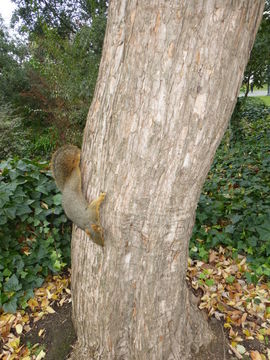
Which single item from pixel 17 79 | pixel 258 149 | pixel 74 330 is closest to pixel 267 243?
pixel 74 330

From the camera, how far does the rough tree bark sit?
94cm

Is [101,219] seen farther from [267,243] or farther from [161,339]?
[267,243]

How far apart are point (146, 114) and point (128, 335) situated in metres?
1.31

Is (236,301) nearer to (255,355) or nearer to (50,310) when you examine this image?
(255,355)

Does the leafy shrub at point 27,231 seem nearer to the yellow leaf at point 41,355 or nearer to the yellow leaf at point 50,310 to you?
the yellow leaf at point 50,310

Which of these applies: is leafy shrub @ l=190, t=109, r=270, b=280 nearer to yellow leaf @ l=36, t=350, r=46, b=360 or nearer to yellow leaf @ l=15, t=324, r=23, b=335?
yellow leaf @ l=36, t=350, r=46, b=360

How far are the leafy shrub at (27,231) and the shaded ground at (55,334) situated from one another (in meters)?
0.25

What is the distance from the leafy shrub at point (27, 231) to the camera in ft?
6.71

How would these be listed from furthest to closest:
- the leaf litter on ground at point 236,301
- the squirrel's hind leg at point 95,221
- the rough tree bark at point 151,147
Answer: the leaf litter on ground at point 236,301 < the squirrel's hind leg at point 95,221 < the rough tree bark at point 151,147

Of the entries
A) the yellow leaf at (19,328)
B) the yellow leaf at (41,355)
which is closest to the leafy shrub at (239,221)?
the yellow leaf at (41,355)

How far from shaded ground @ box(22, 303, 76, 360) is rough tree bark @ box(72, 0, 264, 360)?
17.6 inches

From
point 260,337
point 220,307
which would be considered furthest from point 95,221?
point 260,337

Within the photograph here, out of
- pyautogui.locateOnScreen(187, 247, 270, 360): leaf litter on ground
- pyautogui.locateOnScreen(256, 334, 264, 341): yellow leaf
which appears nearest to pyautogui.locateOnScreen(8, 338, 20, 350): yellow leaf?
pyautogui.locateOnScreen(187, 247, 270, 360): leaf litter on ground

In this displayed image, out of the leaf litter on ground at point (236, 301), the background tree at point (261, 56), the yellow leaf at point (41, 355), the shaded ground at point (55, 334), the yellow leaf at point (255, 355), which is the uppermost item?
the background tree at point (261, 56)
